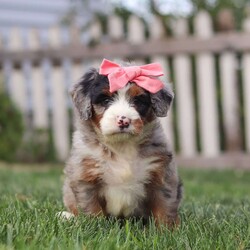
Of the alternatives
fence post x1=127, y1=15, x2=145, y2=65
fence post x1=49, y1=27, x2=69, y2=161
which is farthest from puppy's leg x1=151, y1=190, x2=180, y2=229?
fence post x1=49, y1=27, x2=69, y2=161

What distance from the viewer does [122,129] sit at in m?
3.24

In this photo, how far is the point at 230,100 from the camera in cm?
909

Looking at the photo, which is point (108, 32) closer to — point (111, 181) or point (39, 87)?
point (39, 87)

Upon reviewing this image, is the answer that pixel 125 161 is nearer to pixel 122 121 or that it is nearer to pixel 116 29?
pixel 122 121

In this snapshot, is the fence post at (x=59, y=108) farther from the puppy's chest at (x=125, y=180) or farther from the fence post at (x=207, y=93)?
the puppy's chest at (x=125, y=180)

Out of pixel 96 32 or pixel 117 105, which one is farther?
pixel 96 32

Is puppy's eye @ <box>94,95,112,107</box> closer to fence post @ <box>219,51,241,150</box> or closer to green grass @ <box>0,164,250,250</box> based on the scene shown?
green grass @ <box>0,164,250,250</box>

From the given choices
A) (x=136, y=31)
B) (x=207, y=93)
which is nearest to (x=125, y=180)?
(x=207, y=93)

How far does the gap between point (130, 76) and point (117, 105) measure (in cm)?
23

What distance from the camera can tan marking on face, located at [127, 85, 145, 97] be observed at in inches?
133

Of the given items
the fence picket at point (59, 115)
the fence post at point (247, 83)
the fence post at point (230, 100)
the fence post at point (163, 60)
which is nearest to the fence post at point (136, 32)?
the fence post at point (163, 60)

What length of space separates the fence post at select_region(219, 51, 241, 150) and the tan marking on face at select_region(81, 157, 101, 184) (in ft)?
19.4

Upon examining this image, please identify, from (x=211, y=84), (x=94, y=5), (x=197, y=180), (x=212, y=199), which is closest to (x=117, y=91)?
(x=212, y=199)

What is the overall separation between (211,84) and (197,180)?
2.15 metres
